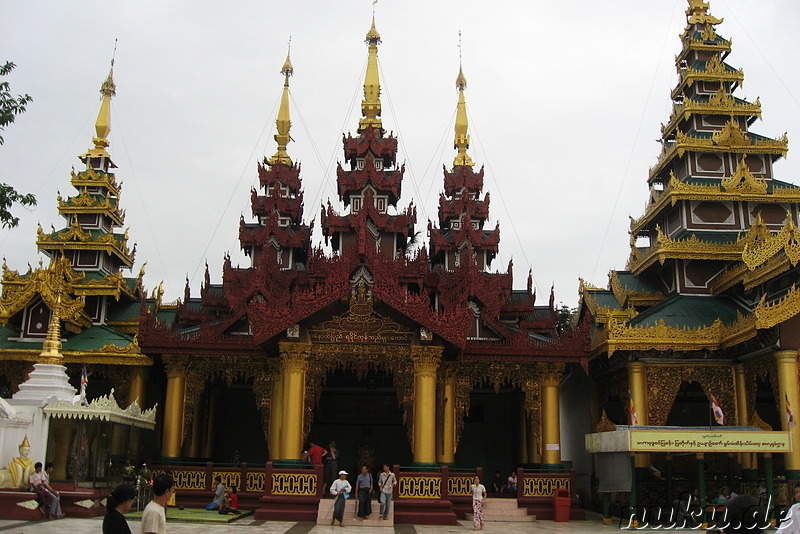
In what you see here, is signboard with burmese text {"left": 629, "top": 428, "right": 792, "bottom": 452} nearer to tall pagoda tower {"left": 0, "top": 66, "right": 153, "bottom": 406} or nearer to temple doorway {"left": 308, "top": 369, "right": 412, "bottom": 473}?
temple doorway {"left": 308, "top": 369, "right": 412, "bottom": 473}

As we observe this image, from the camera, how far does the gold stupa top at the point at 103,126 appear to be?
30.0 meters

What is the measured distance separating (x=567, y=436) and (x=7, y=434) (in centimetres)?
1988

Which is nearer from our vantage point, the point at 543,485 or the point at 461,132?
the point at 543,485

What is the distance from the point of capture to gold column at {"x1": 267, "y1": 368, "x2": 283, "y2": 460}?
68.6 ft

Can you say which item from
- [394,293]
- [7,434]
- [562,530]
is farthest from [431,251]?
[7,434]

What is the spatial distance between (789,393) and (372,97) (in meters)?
18.2

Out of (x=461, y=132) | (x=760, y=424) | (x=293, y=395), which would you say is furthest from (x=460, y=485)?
(x=461, y=132)

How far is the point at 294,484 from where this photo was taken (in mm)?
18438

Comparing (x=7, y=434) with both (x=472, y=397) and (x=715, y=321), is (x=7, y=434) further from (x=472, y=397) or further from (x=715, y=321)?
(x=715, y=321)

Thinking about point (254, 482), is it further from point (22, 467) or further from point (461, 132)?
point (461, 132)

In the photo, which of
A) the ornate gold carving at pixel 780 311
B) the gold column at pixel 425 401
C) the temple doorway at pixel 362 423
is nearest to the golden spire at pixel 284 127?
the temple doorway at pixel 362 423

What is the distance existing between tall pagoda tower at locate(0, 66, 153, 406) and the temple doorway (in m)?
6.49

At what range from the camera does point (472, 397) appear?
90.2 feet

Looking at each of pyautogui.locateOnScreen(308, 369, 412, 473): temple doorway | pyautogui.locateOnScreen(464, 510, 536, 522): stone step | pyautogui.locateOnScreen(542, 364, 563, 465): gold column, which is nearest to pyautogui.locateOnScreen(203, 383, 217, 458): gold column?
pyautogui.locateOnScreen(308, 369, 412, 473): temple doorway
